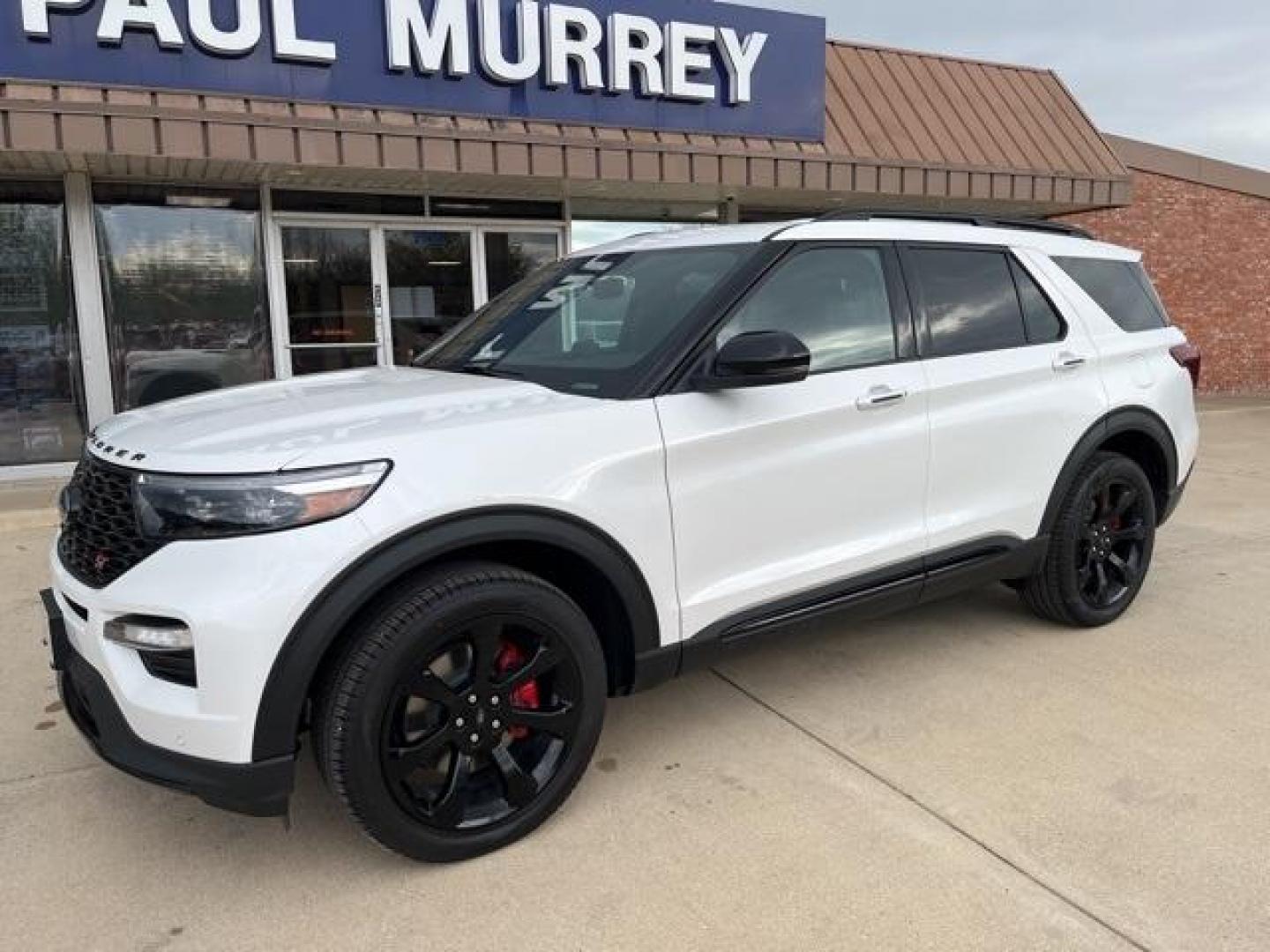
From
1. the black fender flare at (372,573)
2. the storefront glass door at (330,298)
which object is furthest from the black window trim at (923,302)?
the storefront glass door at (330,298)

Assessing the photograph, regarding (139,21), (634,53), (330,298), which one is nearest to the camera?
(139,21)

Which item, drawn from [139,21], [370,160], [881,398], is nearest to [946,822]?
[881,398]

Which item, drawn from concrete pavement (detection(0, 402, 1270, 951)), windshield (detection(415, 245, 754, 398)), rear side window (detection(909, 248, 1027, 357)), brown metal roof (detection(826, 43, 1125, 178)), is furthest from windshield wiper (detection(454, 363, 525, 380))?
brown metal roof (detection(826, 43, 1125, 178))

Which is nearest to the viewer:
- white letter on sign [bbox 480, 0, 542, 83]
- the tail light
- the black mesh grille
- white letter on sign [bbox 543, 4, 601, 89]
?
the black mesh grille

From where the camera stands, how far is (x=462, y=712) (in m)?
2.61

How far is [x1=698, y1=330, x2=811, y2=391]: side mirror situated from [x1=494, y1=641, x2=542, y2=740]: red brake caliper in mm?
980

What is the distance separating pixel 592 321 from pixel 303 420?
1133 millimetres

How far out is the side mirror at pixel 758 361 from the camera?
2.87 m

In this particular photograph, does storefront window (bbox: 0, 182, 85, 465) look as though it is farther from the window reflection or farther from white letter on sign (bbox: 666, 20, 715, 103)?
white letter on sign (bbox: 666, 20, 715, 103)

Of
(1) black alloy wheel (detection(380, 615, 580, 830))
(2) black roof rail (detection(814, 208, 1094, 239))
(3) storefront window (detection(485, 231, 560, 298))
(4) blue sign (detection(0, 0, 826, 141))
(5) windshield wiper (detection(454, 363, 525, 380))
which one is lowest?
(1) black alloy wheel (detection(380, 615, 580, 830))

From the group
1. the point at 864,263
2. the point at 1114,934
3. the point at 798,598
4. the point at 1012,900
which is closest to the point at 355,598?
the point at 798,598

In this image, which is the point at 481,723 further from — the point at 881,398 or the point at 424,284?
the point at 424,284

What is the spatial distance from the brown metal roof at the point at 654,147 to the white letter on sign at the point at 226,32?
384 mm

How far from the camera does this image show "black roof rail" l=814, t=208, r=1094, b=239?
3.64 m
